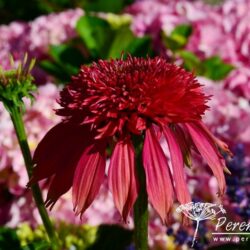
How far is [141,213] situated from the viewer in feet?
2.00

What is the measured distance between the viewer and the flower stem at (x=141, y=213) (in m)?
0.59

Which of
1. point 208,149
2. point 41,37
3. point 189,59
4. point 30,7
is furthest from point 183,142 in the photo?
point 30,7

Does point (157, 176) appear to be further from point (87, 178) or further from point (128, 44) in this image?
point (128, 44)

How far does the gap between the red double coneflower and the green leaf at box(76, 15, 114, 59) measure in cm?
70

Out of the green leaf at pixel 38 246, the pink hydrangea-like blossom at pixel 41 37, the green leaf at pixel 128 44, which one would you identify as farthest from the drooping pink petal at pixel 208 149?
the pink hydrangea-like blossom at pixel 41 37

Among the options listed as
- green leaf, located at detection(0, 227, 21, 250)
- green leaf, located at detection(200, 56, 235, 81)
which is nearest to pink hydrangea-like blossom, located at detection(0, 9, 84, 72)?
green leaf, located at detection(200, 56, 235, 81)

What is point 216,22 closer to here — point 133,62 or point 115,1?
point 115,1

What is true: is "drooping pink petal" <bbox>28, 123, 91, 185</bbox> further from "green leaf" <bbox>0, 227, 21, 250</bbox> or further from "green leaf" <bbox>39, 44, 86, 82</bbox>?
"green leaf" <bbox>39, 44, 86, 82</bbox>

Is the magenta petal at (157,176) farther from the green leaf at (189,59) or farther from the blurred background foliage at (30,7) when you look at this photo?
the blurred background foliage at (30,7)

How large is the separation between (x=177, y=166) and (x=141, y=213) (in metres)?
0.07

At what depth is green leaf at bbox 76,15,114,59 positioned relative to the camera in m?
1.33

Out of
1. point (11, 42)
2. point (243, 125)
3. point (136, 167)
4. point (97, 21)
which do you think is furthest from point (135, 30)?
point (136, 167)

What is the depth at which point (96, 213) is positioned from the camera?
0.98 metres

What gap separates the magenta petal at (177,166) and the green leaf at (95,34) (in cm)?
77
